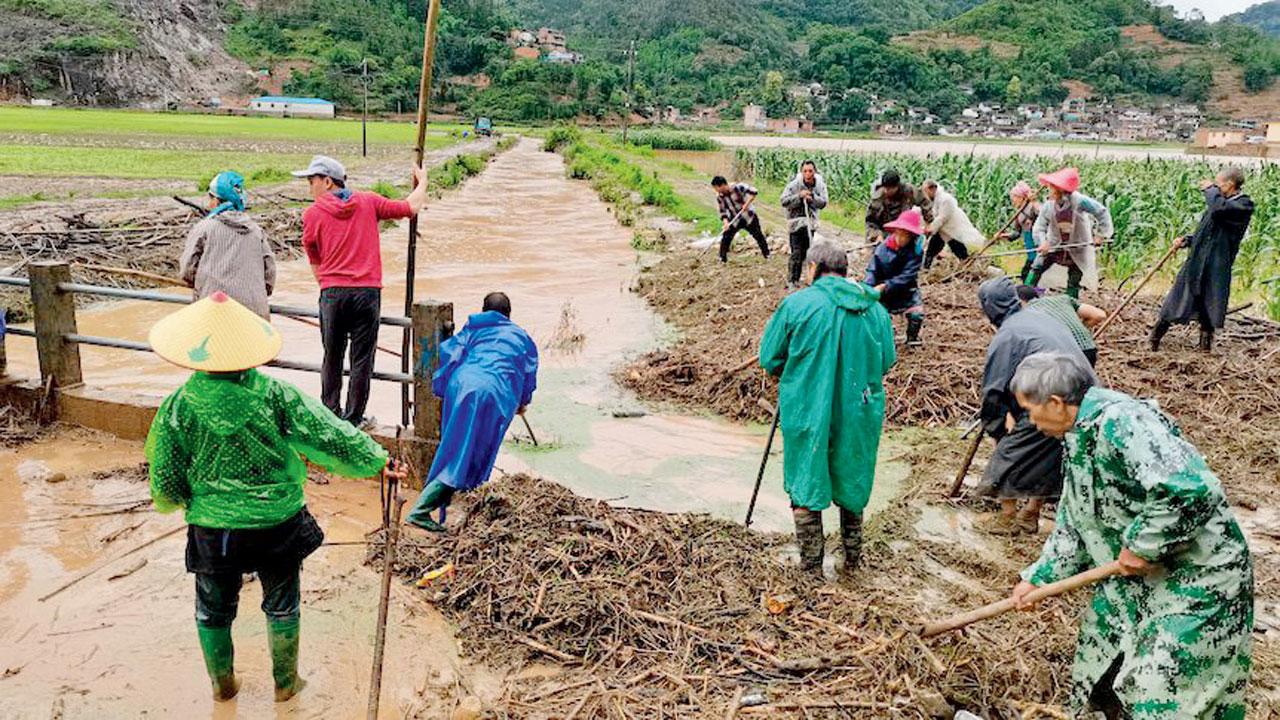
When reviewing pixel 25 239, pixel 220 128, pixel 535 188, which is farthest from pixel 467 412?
pixel 220 128

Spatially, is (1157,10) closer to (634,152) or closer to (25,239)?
(634,152)

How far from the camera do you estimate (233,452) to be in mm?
3207

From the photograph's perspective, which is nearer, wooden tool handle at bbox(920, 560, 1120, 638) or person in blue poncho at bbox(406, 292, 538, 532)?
wooden tool handle at bbox(920, 560, 1120, 638)

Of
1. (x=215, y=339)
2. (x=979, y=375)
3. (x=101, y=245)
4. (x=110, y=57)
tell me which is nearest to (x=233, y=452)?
(x=215, y=339)

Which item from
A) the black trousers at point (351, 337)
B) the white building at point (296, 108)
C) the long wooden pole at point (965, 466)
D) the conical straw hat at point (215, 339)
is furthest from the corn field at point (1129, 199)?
the white building at point (296, 108)

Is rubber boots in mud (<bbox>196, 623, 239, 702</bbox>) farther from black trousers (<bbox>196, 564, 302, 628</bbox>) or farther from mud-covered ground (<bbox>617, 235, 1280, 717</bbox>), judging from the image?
mud-covered ground (<bbox>617, 235, 1280, 717</bbox>)

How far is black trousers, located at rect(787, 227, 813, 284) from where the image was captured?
10.8m

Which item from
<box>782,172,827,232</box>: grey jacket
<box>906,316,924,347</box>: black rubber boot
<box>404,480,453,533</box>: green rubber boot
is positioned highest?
<box>782,172,827,232</box>: grey jacket

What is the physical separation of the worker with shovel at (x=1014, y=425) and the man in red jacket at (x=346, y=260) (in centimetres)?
355

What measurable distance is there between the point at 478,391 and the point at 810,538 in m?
1.96

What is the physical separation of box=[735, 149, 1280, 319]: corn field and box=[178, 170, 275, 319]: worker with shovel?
36.3ft

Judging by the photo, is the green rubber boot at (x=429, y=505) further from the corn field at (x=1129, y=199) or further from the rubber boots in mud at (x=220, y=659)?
the corn field at (x=1129, y=199)

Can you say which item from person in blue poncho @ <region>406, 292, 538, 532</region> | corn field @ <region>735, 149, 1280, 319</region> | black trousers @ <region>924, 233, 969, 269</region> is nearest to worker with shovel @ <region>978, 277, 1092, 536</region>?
person in blue poncho @ <region>406, 292, 538, 532</region>

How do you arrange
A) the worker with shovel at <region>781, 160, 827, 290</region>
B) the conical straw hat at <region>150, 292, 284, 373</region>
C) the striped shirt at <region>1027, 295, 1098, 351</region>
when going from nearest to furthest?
the conical straw hat at <region>150, 292, 284, 373</region>
the striped shirt at <region>1027, 295, 1098, 351</region>
the worker with shovel at <region>781, 160, 827, 290</region>
